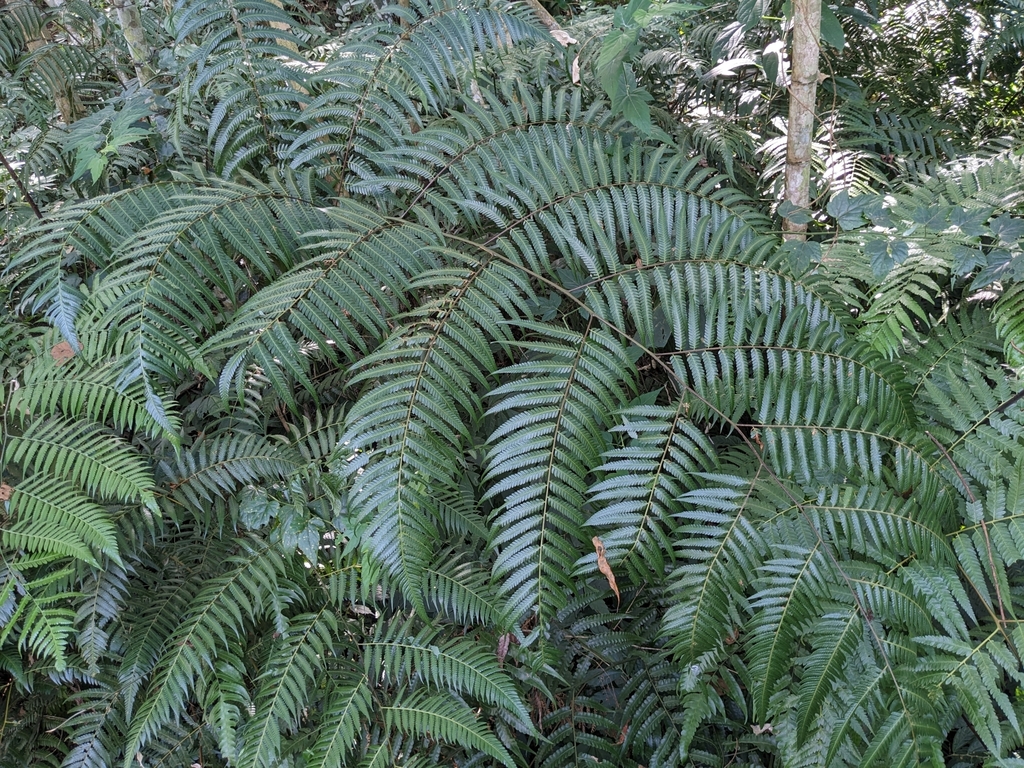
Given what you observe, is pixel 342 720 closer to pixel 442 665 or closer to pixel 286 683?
pixel 286 683

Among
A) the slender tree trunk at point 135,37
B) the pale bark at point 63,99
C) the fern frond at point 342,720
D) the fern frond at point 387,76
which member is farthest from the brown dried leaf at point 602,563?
the pale bark at point 63,99

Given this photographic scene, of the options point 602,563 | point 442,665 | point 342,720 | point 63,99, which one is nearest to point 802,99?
point 602,563

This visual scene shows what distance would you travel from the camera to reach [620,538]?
179cm

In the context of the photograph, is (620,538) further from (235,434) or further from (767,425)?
(235,434)

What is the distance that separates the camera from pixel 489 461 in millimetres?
2051

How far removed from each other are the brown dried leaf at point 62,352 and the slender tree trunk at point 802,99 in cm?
214

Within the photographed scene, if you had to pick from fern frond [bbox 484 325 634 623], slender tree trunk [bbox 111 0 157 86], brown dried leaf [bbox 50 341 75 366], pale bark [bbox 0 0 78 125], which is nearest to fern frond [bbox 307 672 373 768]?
fern frond [bbox 484 325 634 623]

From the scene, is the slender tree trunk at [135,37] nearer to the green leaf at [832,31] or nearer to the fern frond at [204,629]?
the fern frond at [204,629]

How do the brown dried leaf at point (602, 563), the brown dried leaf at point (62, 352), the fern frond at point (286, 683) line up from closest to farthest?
the brown dried leaf at point (602, 563) → the fern frond at point (286, 683) → the brown dried leaf at point (62, 352)

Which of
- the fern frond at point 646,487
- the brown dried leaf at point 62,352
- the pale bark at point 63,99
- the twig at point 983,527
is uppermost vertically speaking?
the pale bark at point 63,99

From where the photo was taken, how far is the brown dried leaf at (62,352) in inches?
82.9

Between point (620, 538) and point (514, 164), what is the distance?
1142mm

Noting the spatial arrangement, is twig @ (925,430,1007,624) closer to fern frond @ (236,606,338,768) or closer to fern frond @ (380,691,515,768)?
fern frond @ (380,691,515,768)

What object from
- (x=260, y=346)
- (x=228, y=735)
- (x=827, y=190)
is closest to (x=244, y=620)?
(x=228, y=735)
